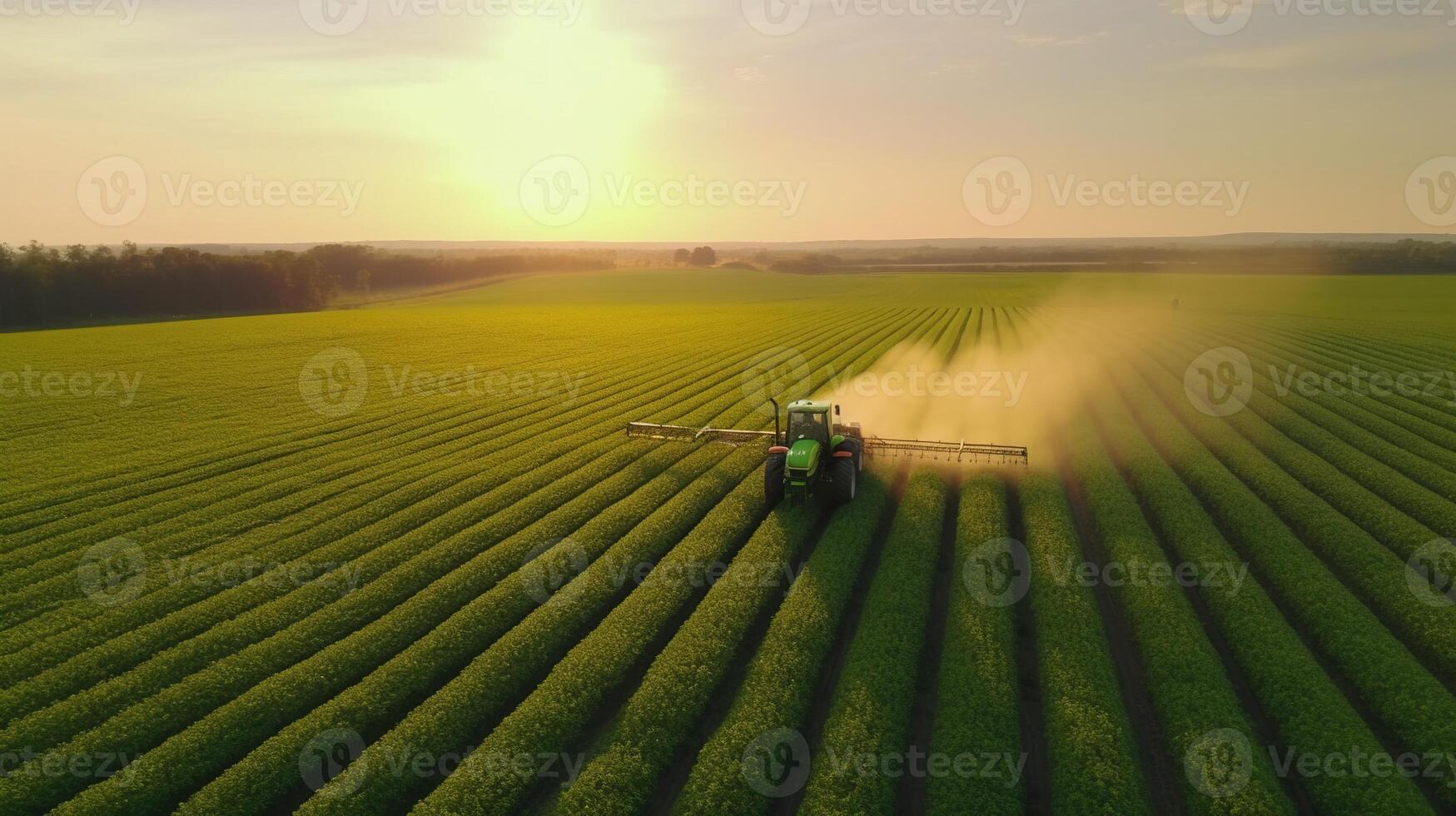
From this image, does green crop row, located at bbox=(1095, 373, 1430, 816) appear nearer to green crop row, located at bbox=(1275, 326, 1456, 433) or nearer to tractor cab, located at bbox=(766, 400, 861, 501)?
tractor cab, located at bbox=(766, 400, 861, 501)

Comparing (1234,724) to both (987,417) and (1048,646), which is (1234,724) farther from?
(987,417)

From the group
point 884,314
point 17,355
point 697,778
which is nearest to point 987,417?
point 697,778
